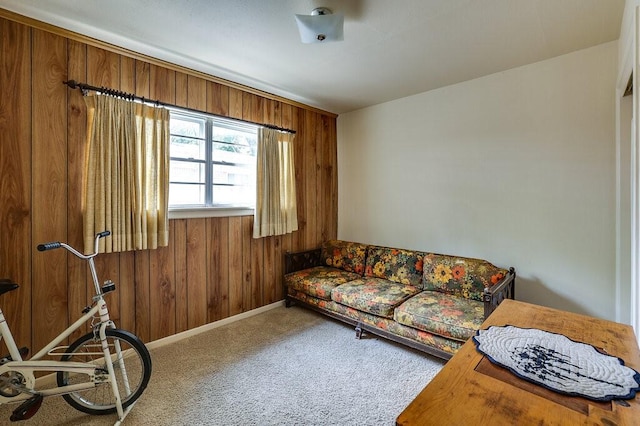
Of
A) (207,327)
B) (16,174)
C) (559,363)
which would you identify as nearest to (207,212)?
(207,327)

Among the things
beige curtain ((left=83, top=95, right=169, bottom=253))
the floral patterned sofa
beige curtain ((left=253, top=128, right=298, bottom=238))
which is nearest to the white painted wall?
the floral patterned sofa

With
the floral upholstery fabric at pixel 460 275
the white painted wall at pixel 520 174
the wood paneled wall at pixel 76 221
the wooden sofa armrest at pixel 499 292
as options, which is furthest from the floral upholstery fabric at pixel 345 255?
the wooden sofa armrest at pixel 499 292

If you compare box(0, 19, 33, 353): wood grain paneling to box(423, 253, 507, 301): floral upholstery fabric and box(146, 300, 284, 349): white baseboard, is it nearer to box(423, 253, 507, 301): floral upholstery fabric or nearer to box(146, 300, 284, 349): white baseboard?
box(146, 300, 284, 349): white baseboard

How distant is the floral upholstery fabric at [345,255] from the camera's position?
3.58m

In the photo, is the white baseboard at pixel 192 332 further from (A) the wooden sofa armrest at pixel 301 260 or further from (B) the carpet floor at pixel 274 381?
(A) the wooden sofa armrest at pixel 301 260

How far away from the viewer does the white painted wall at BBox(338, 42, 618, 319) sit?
232 centimetres

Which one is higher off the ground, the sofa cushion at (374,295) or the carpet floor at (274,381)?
the sofa cushion at (374,295)

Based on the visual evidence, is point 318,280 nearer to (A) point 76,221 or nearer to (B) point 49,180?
(A) point 76,221

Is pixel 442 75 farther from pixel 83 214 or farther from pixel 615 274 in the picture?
pixel 83 214

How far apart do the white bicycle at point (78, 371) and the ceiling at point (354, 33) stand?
5.02ft

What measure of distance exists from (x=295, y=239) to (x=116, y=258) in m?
1.96

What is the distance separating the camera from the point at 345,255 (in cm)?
371

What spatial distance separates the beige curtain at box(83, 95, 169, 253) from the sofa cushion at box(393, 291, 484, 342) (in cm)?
221

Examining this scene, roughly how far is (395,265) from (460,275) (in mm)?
702
